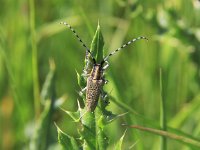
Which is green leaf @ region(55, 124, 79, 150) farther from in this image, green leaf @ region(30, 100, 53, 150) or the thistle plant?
green leaf @ region(30, 100, 53, 150)

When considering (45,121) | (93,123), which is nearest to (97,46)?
(93,123)

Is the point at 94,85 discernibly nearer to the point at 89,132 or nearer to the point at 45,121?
the point at 89,132

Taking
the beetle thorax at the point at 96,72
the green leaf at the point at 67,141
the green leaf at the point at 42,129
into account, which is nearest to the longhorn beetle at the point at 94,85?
the beetle thorax at the point at 96,72

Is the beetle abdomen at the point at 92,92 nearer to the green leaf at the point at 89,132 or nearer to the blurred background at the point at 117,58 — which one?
the green leaf at the point at 89,132

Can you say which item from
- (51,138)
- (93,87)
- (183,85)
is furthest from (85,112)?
(183,85)

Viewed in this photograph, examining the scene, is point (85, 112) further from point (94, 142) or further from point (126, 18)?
point (126, 18)

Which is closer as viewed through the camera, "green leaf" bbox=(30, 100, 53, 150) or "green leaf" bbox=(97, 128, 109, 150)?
"green leaf" bbox=(97, 128, 109, 150)

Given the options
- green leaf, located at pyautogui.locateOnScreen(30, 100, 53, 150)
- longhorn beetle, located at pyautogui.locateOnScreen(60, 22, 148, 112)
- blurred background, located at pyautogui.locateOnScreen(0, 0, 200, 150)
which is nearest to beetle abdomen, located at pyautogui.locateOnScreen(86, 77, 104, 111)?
longhorn beetle, located at pyautogui.locateOnScreen(60, 22, 148, 112)
